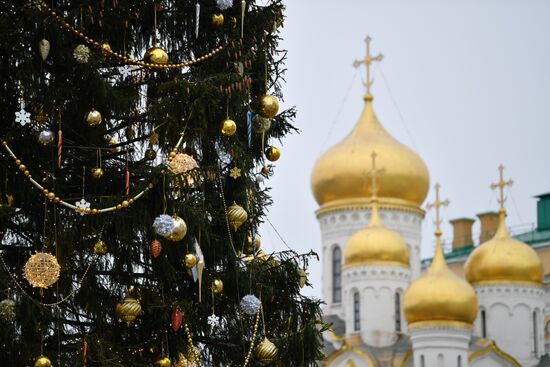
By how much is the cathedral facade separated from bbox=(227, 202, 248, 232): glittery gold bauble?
3040cm

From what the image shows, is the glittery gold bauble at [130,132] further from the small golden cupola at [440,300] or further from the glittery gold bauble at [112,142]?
the small golden cupola at [440,300]

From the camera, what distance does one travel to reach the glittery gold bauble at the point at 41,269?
8438 mm

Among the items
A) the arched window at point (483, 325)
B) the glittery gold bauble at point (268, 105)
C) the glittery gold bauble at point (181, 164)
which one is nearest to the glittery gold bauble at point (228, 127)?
the glittery gold bauble at point (181, 164)

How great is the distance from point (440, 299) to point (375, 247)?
3896 mm

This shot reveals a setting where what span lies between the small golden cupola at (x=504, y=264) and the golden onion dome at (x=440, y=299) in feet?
4.69

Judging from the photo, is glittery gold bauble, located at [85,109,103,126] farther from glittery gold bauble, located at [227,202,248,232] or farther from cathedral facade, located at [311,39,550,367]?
cathedral facade, located at [311,39,550,367]

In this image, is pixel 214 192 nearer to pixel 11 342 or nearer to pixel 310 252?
pixel 310 252

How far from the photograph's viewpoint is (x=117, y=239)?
9.05 m

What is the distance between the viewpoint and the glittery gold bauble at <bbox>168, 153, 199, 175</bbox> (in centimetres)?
886

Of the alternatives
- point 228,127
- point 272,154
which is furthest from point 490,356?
point 228,127

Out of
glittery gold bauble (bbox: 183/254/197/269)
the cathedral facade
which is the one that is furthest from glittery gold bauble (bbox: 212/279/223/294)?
the cathedral facade

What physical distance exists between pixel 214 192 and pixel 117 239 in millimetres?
872

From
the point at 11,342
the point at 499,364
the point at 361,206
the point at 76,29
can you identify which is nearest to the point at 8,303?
the point at 11,342

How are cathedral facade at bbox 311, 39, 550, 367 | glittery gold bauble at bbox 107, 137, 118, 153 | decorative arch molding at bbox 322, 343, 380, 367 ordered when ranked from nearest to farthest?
glittery gold bauble at bbox 107, 137, 118, 153 → cathedral facade at bbox 311, 39, 550, 367 → decorative arch molding at bbox 322, 343, 380, 367
